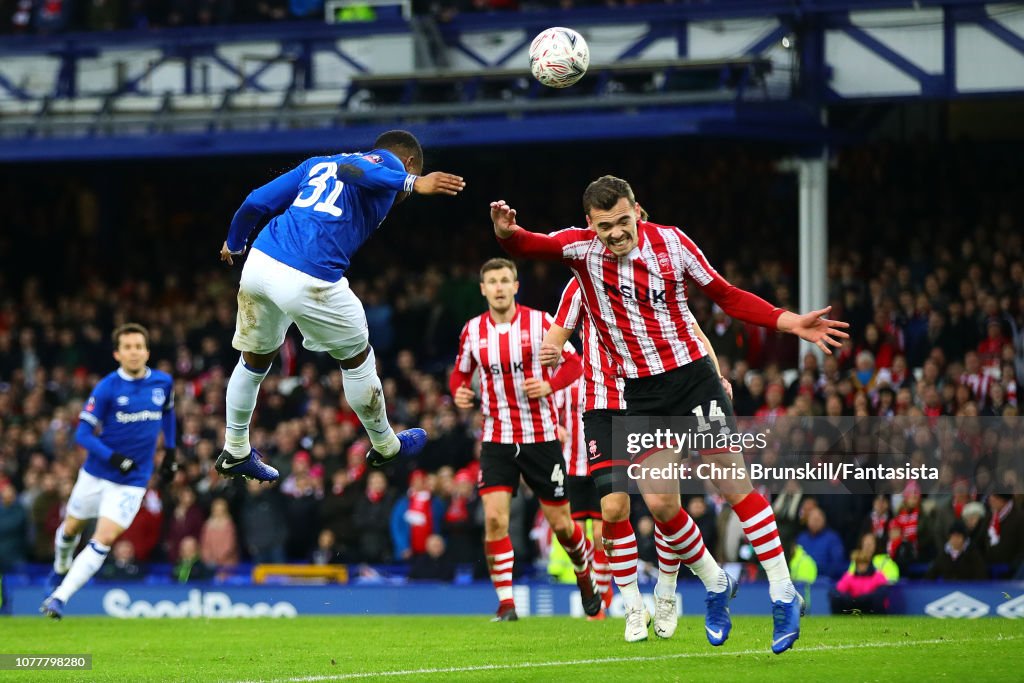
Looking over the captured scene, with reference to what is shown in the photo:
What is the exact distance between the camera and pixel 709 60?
774 inches

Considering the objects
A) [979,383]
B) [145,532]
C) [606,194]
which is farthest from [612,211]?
[145,532]

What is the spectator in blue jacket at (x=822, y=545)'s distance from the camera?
623 inches

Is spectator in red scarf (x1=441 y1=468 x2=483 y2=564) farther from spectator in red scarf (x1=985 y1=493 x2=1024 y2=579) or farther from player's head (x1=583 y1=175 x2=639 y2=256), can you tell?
player's head (x1=583 y1=175 x2=639 y2=256)

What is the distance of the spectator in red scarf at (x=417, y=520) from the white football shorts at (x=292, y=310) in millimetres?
7869

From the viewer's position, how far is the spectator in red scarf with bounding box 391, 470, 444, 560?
1808 cm

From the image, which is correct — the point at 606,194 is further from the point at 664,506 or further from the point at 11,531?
the point at 11,531

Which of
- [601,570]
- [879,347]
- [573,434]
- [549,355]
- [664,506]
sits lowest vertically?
[601,570]

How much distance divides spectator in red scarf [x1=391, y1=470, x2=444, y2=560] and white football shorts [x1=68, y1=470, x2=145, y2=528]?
3.75m

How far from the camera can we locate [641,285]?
9633 millimetres

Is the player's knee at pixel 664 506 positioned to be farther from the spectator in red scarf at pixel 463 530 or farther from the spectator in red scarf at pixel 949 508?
the spectator in red scarf at pixel 463 530

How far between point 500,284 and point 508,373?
2.29ft

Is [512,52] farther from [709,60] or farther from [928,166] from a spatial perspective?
[928,166]

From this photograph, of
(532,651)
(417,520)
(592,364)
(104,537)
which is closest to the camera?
(532,651)

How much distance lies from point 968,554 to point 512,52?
9091 millimetres
